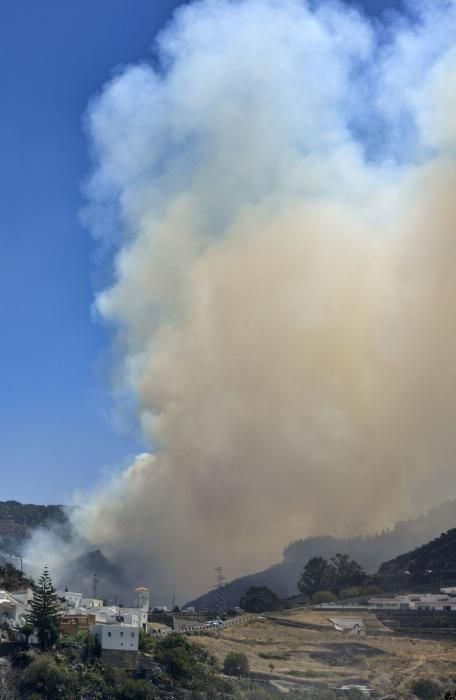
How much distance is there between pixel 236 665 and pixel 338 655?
11964 mm

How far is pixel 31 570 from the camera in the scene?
501 feet

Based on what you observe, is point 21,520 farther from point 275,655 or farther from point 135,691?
point 135,691

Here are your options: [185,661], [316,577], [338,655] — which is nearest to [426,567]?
[316,577]

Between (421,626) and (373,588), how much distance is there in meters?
24.8

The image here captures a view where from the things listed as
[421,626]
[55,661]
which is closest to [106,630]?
[55,661]

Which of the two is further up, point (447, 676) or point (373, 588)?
point (373, 588)

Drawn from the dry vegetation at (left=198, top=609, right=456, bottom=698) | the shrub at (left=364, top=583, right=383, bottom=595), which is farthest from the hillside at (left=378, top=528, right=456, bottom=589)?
the dry vegetation at (left=198, top=609, right=456, bottom=698)

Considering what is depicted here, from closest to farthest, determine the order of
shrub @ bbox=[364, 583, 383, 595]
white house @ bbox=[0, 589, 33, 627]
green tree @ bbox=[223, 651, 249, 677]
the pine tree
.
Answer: the pine tree
white house @ bbox=[0, 589, 33, 627]
green tree @ bbox=[223, 651, 249, 677]
shrub @ bbox=[364, 583, 383, 595]

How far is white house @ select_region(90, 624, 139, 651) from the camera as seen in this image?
300 feet

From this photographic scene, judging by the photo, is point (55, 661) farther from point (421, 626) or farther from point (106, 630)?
point (421, 626)

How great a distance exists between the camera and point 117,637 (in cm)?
9181

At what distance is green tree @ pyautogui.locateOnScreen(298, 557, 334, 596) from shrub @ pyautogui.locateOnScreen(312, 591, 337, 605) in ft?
23.8

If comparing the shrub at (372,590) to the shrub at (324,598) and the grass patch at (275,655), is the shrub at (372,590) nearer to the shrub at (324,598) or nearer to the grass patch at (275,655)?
the shrub at (324,598)

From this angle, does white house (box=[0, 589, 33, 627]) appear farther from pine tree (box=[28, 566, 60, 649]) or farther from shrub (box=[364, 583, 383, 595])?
shrub (box=[364, 583, 383, 595])
